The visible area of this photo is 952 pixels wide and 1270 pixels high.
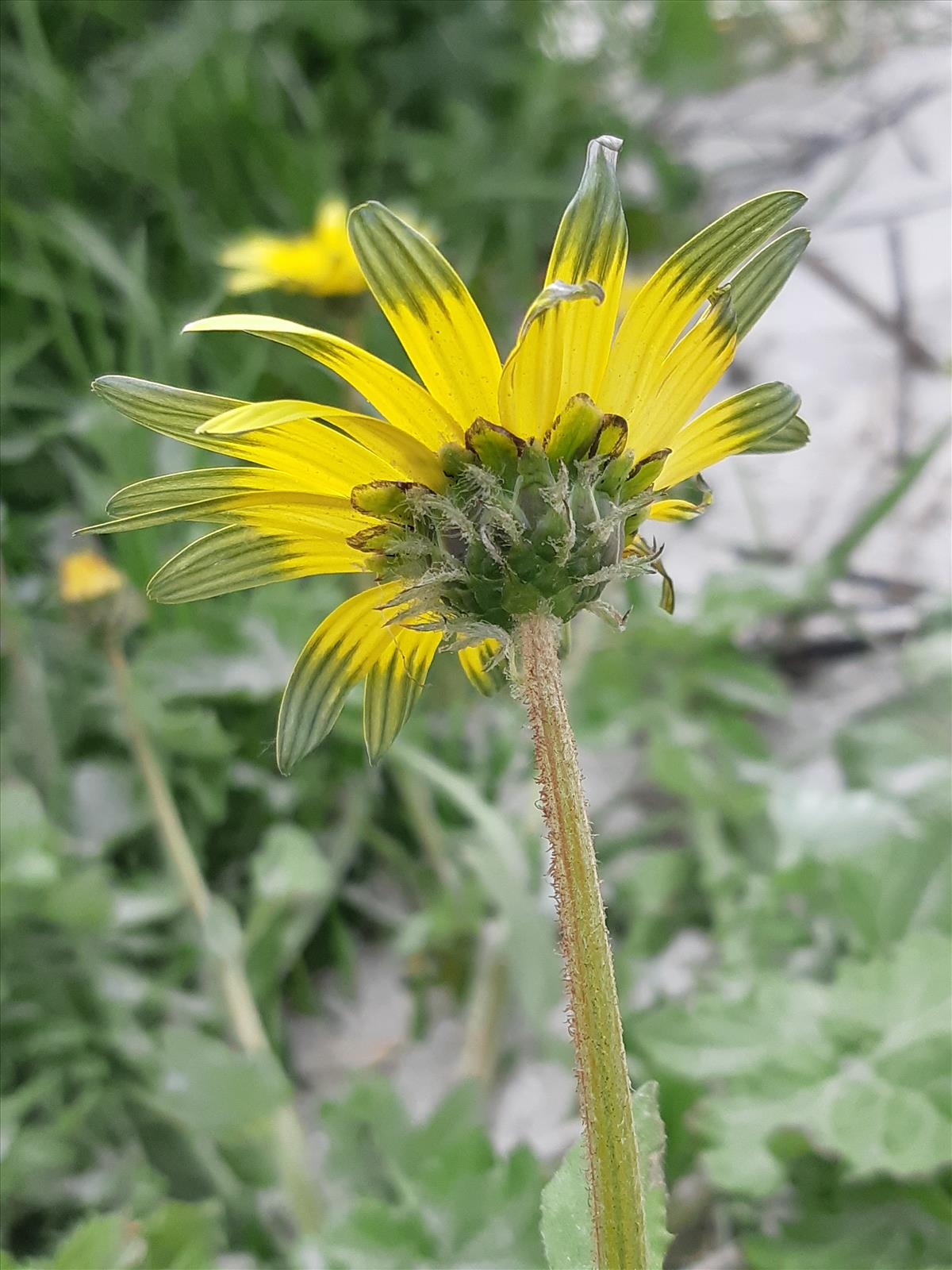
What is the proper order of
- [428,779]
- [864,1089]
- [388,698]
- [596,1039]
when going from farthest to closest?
1. [428,779]
2. [864,1089]
3. [388,698]
4. [596,1039]

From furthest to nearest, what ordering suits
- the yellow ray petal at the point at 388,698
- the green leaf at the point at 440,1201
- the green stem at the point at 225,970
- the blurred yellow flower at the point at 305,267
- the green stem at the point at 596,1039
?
the blurred yellow flower at the point at 305,267 < the green stem at the point at 225,970 < the green leaf at the point at 440,1201 < the yellow ray petal at the point at 388,698 < the green stem at the point at 596,1039

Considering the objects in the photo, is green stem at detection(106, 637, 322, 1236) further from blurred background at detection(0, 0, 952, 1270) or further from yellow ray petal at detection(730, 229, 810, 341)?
yellow ray petal at detection(730, 229, 810, 341)

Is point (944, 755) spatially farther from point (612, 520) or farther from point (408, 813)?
point (612, 520)

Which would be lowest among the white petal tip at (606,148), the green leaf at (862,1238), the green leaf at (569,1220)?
the green leaf at (862,1238)

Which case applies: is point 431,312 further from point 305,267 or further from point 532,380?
point 305,267

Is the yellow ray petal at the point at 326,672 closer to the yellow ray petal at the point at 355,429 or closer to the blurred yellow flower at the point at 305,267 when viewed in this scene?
the yellow ray petal at the point at 355,429

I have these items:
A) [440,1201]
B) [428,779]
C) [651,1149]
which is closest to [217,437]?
[651,1149]

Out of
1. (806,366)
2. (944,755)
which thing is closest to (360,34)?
(806,366)

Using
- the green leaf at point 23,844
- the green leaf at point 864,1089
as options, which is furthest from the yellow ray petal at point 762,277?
the green leaf at point 23,844
